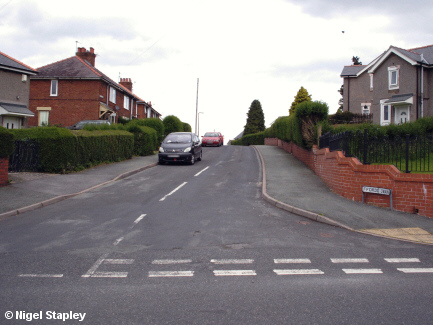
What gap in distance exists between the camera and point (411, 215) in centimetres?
957

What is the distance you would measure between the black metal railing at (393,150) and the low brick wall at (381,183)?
0.37 meters

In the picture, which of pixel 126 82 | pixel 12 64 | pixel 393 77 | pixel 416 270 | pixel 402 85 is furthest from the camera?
pixel 126 82

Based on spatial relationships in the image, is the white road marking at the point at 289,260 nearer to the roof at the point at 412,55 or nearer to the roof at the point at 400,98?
the roof at the point at 400,98

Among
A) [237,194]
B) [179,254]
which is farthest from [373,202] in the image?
[179,254]

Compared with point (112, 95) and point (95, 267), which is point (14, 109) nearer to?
point (112, 95)

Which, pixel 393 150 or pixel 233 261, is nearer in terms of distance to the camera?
pixel 233 261

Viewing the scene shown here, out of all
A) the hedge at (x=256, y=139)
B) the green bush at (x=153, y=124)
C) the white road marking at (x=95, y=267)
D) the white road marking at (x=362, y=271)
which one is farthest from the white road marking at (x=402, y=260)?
the hedge at (x=256, y=139)

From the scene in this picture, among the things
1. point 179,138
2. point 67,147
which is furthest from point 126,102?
point 67,147

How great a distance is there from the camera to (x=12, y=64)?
2669 centimetres

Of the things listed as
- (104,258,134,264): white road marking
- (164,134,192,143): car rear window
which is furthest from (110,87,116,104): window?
(104,258,134,264): white road marking

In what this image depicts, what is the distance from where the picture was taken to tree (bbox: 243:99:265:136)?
76.6m

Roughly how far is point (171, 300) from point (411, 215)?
760 cm

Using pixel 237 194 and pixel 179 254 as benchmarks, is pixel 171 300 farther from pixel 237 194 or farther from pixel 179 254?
pixel 237 194

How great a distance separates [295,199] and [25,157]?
1084cm
